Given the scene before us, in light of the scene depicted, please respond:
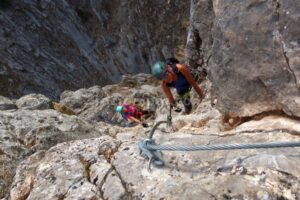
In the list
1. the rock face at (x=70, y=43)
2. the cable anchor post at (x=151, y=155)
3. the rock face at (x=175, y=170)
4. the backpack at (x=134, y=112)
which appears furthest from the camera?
the rock face at (x=70, y=43)

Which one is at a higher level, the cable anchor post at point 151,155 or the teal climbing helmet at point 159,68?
the teal climbing helmet at point 159,68

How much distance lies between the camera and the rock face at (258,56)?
Result: 12.9 feet

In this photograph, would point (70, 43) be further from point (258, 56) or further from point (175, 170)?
point (175, 170)

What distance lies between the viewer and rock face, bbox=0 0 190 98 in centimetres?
2769

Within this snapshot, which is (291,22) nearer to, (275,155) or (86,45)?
(275,155)

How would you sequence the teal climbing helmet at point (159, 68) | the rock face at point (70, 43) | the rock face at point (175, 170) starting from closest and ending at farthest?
the rock face at point (175, 170)
the teal climbing helmet at point (159, 68)
the rock face at point (70, 43)

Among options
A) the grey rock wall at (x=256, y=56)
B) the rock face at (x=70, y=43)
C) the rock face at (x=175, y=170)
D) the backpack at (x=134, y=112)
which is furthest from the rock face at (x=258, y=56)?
the rock face at (x=70, y=43)

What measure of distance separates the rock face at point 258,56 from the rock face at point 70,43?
21867 millimetres

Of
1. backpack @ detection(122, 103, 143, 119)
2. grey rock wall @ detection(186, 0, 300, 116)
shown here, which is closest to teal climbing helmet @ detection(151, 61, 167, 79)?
grey rock wall @ detection(186, 0, 300, 116)

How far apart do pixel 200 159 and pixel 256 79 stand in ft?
4.65

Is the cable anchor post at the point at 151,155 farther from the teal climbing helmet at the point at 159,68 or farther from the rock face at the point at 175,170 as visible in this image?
the teal climbing helmet at the point at 159,68

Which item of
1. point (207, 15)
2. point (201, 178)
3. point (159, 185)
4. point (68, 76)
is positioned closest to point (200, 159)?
point (201, 178)

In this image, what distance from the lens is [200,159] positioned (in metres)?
3.60

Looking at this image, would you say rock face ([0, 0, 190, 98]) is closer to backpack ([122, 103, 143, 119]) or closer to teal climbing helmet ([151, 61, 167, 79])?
backpack ([122, 103, 143, 119])
